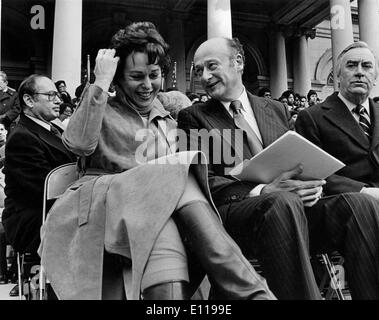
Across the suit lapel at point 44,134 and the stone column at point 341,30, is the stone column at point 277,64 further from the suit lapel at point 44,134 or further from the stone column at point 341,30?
the suit lapel at point 44,134

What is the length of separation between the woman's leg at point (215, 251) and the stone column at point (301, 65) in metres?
20.5

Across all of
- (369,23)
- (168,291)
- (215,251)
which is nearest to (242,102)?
(215,251)

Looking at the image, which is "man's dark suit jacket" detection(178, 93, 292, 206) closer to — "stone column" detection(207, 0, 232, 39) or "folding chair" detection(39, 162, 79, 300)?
"folding chair" detection(39, 162, 79, 300)

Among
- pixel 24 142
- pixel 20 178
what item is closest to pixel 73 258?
pixel 20 178

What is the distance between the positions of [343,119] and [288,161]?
A: 927 millimetres

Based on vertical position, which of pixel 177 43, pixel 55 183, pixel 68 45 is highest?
pixel 177 43

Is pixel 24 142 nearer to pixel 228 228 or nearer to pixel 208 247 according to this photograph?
pixel 228 228

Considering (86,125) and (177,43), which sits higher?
(177,43)

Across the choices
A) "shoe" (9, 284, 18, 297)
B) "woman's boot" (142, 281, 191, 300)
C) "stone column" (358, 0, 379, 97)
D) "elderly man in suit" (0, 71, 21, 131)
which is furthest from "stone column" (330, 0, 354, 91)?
"woman's boot" (142, 281, 191, 300)

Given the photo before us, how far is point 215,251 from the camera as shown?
71.2 inches

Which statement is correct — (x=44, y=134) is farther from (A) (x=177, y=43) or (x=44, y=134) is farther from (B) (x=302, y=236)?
(A) (x=177, y=43)

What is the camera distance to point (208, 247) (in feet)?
5.98

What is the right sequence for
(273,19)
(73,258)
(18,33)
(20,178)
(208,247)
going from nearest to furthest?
(208,247)
(73,258)
(20,178)
(18,33)
(273,19)
